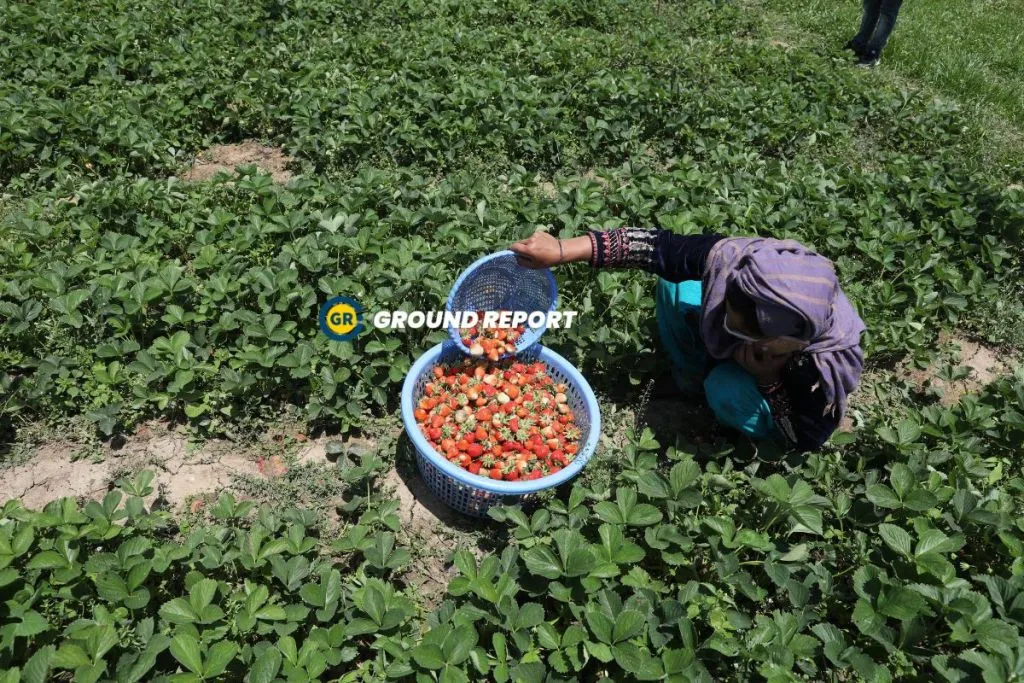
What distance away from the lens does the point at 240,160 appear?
455cm

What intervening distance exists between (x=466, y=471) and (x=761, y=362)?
1.12 metres

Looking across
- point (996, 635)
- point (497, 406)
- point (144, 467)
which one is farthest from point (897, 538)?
point (144, 467)

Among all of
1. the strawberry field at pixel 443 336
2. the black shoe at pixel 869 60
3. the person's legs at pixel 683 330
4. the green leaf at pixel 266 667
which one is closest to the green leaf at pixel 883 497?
the strawberry field at pixel 443 336

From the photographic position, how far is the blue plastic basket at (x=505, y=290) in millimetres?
2850

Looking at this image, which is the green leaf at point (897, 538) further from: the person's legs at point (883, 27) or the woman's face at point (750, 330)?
the person's legs at point (883, 27)

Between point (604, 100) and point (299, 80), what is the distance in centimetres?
214

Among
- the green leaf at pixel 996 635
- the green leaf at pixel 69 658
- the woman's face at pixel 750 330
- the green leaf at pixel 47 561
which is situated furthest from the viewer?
the woman's face at pixel 750 330

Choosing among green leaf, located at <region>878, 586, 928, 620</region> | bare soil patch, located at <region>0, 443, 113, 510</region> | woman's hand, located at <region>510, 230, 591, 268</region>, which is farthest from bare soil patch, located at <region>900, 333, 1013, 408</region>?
bare soil patch, located at <region>0, 443, 113, 510</region>

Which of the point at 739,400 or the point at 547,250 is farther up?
the point at 547,250

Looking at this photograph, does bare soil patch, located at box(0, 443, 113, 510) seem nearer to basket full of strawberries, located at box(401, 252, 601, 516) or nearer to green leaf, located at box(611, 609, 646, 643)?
basket full of strawberries, located at box(401, 252, 601, 516)

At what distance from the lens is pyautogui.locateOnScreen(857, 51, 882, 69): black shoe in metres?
6.71

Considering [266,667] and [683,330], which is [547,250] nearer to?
[683,330]

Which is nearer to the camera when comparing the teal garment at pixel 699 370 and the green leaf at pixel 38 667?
the green leaf at pixel 38 667

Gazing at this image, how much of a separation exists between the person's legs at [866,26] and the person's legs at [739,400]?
5.64 meters
